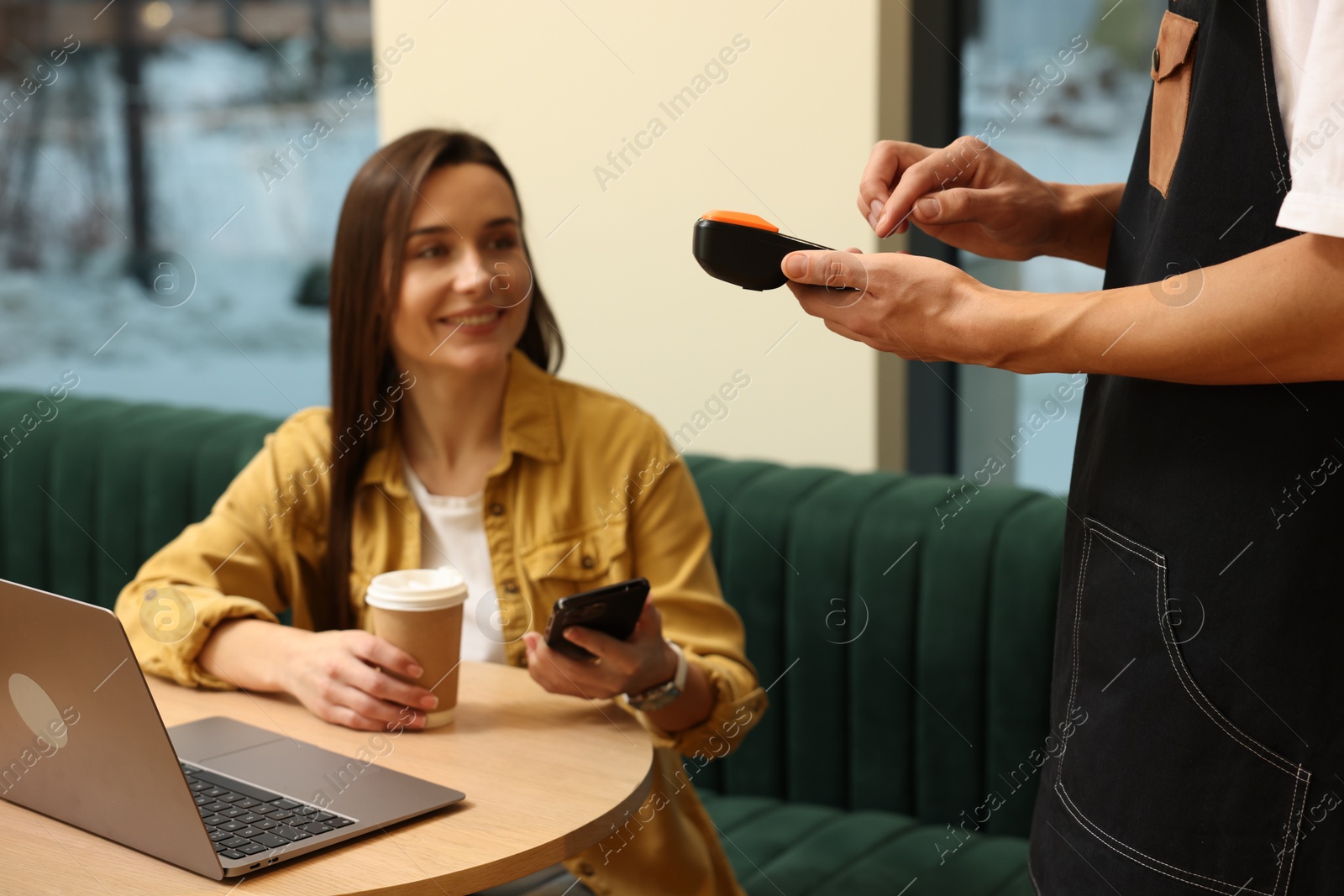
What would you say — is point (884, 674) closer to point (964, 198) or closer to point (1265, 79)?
point (964, 198)

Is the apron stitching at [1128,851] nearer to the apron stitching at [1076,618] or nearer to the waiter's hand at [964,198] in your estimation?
the apron stitching at [1076,618]

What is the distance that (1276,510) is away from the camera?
33.7 inches

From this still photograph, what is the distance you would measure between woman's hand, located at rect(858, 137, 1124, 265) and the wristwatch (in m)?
0.55

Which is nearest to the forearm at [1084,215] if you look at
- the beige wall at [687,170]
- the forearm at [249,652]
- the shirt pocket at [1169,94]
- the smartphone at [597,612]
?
the shirt pocket at [1169,94]

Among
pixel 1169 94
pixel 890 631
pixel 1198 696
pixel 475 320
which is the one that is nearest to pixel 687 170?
pixel 475 320

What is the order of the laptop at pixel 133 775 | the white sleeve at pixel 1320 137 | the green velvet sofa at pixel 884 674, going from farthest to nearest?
the green velvet sofa at pixel 884 674, the laptop at pixel 133 775, the white sleeve at pixel 1320 137

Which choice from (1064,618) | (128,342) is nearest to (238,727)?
(1064,618)

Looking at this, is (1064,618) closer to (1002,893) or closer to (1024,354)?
(1024,354)

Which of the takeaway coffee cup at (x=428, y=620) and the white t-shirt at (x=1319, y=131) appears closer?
the white t-shirt at (x=1319, y=131)

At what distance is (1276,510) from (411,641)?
2.71 feet

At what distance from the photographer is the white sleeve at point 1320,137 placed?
733mm

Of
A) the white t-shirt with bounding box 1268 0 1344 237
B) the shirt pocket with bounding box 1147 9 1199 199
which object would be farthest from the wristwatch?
the white t-shirt with bounding box 1268 0 1344 237

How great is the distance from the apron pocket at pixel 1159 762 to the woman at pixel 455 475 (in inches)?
25.1

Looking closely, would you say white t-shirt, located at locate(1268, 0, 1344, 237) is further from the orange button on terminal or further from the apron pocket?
the orange button on terminal
